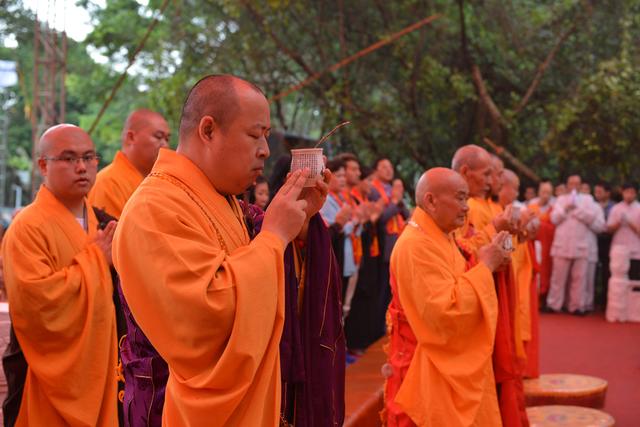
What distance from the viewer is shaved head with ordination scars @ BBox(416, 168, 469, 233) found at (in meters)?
4.36

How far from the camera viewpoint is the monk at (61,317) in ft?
12.2

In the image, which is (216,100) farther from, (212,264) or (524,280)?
(524,280)

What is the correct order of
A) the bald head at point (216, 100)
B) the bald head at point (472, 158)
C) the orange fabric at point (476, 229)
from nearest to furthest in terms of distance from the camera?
the bald head at point (216, 100), the orange fabric at point (476, 229), the bald head at point (472, 158)

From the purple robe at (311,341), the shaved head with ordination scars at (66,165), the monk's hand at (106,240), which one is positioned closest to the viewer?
the purple robe at (311,341)

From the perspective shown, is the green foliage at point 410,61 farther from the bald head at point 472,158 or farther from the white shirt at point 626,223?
the bald head at point 472,158

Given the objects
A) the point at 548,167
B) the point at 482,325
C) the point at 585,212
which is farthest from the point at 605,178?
the point at 482,325

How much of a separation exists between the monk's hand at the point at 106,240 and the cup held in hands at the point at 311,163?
1.70 meters

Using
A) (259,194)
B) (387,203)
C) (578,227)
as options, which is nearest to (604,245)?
(578,227)

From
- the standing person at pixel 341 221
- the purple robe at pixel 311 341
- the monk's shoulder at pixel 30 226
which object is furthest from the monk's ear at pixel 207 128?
the standing person at pixel 341 221

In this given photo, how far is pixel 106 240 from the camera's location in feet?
A: 12.7

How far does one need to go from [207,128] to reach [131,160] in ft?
9.57

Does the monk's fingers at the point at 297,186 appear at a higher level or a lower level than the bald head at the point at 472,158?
lower

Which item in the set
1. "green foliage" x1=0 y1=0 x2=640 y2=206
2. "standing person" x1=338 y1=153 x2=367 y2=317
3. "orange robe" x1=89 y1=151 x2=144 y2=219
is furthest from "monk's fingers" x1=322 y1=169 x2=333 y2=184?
"green foliage" x1=0 y1=0 x2=640 y2=206

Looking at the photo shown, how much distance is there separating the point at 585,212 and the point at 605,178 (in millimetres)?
3428
